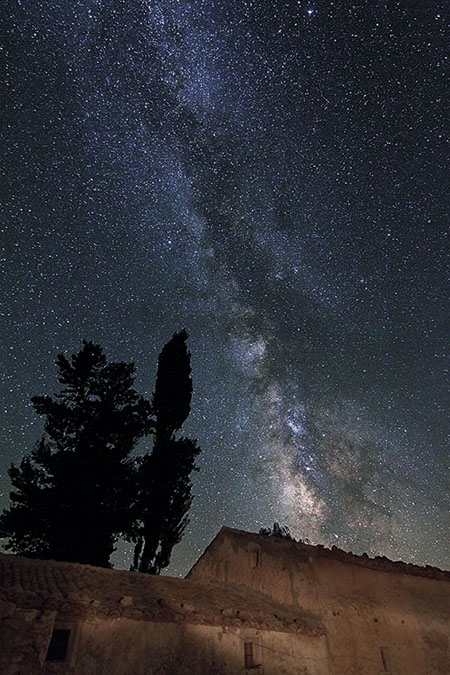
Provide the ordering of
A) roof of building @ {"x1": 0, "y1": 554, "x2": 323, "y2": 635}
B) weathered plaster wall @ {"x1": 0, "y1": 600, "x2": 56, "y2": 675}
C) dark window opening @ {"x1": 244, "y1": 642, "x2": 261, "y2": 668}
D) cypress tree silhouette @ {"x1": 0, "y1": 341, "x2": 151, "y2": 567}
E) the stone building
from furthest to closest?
cypress tree silhouette @ {"x1": 0, "y1": 341, "x2": 151, "y2": 567}
dark window opening @ {"x1": 244, "y1": 642, "x2": 261, "y2": 668}
roof of building @ {"x1": 0, "y1": 554, "x2": 323, "y2": 635}
the stone building
weathered plaster wall @ {"x1": 0, "y1": 600, "x2": 56, "y2": 675}

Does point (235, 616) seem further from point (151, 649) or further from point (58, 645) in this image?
point (58, 645)

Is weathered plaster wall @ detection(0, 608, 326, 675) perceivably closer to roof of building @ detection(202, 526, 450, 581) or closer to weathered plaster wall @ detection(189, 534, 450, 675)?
weathered plaster wall @ detection(189, 534, 450, 675)

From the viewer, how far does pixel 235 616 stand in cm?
908

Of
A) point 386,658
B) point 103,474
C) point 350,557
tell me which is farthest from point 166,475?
point 386,658

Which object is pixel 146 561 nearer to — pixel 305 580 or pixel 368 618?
pixel 305 580

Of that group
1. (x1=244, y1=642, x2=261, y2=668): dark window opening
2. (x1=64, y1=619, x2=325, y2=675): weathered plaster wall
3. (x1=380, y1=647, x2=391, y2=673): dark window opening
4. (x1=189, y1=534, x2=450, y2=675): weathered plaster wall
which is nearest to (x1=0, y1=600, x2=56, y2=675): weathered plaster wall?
(x1=64, y1=619, x2=325, y2=675): weathered plaster wall

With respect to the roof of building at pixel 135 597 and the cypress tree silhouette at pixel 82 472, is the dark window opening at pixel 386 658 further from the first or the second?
the cypress tree silhouette at pixel 82 472

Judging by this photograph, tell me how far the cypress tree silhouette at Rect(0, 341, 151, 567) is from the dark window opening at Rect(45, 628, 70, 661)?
8373 millimetres

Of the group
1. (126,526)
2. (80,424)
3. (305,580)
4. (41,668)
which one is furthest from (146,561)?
(41,668)

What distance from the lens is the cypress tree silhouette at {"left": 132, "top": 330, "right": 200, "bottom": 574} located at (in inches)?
647

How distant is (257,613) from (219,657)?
4.53ft

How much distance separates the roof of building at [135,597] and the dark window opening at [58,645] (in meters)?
0.33

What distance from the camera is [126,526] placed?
16.6 m

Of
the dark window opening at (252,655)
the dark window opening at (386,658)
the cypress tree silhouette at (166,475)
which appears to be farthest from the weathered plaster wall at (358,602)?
the cypress tree silhouette at (166,475)
